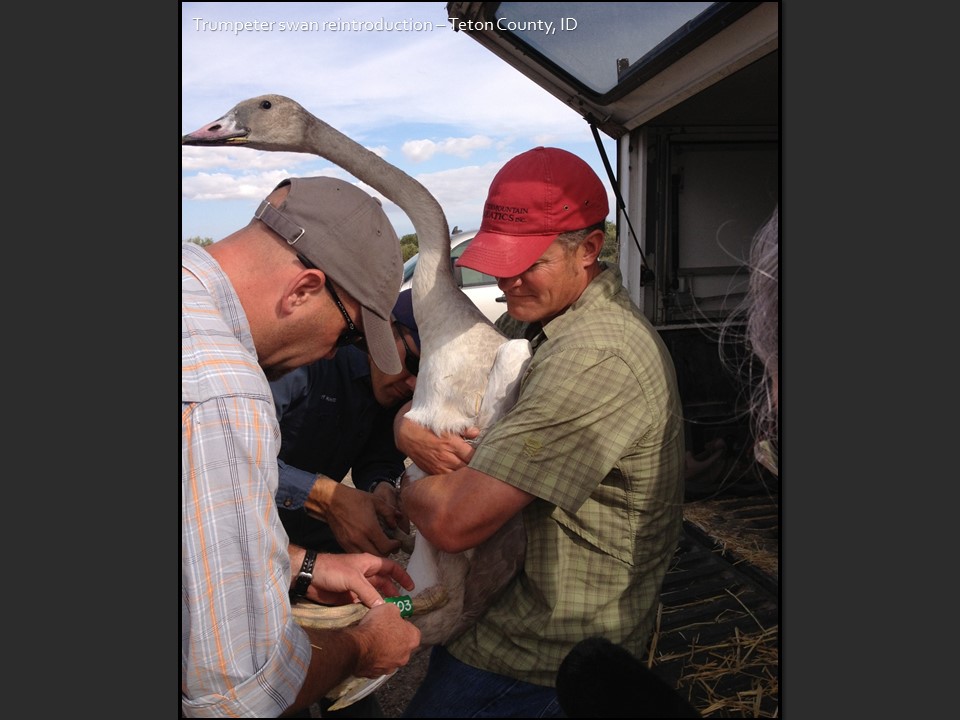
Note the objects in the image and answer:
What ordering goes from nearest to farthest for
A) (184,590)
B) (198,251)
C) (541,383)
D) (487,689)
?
(184,590), (198,251), (541,383), (487,689)

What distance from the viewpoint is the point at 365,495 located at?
8.39 feet

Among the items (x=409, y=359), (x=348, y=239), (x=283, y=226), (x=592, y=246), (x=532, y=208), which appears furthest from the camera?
(x=409, y=359)

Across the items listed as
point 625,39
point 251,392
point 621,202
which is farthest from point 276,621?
point 621,202

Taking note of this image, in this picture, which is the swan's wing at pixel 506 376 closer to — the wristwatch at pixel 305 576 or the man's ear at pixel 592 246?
the man's ear at pixel 592 246

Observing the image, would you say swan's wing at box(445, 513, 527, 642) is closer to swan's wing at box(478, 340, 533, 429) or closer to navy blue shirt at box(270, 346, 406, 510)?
swan's wing at box(478, 340, 533, 429)

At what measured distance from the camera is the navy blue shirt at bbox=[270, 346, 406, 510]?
8.91ft

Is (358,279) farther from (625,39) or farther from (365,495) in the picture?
(625,39)

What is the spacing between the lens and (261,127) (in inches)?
98.8

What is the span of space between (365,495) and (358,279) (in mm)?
905

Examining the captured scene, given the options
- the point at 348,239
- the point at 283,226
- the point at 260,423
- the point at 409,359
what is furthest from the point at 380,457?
the point at 260,423

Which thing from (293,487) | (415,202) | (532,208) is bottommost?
(293,487)

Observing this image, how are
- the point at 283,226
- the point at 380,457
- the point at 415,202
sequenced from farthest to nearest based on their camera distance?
1. the point at 380,457
2. the point at 415,202
3. the point at 283,226

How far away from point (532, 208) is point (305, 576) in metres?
1.25

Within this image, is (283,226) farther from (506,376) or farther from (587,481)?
(587,481)
